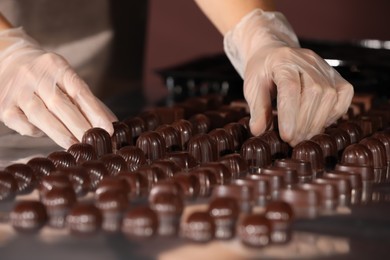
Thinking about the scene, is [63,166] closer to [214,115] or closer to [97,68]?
[214,115]

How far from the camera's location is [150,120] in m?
2.43

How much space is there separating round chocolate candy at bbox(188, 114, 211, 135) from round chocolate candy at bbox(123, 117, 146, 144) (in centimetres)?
13

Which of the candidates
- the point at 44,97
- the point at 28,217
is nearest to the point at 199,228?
the point at 28,217

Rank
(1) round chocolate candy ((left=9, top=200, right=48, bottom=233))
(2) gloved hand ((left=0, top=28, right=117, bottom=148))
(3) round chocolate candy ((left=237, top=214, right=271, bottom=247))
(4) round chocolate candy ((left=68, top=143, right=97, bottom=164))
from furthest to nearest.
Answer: (2) gloved hand ((left=0, top=28, right=117, bottom=148))
(4) round chocolate candy ((left=68, top=143, right=97, bottom=164))
(1) round chocolate candy ((left=9, top=200, right=48, bottom=233))
(3) round chocolate candy ((left=237, top=214, right=271, bottom=247))

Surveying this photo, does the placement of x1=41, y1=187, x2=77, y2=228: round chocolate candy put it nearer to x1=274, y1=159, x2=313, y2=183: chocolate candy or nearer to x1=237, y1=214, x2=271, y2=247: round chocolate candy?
x1=237, y1=214, x2=271, y2=247: round chocolate candy

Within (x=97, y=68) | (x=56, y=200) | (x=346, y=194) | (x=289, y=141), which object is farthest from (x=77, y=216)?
(x=97, y=68)

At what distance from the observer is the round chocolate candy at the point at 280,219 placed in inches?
58.7

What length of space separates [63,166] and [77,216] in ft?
1.37

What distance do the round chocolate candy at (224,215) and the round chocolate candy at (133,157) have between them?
0.43 m

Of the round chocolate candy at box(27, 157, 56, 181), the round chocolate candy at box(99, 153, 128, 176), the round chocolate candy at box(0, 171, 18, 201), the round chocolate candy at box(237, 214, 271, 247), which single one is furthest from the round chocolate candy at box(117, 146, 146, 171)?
the round chocolate candy at box(237, 214, 271, 247)

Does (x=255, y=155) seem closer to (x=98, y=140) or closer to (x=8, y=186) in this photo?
(x=98, y=140)

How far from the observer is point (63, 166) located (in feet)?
6.38

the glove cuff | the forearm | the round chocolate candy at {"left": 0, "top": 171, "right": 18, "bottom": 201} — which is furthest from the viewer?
the forearm

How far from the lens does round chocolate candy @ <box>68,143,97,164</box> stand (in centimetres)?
200
